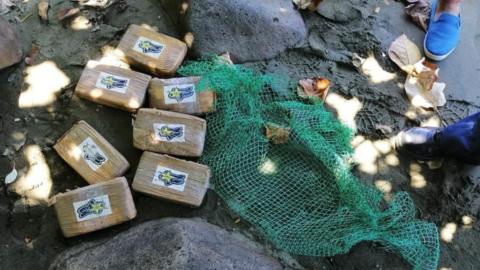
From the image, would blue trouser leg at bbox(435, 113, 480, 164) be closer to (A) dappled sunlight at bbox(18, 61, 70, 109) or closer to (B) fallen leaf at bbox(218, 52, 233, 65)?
(B) fallen leaf at bbox(218, 52, 233, 65)

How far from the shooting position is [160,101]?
2.63 meters

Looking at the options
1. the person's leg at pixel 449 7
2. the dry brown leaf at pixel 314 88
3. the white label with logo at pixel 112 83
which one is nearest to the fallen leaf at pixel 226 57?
the dry brown leaf at pixel 314 88

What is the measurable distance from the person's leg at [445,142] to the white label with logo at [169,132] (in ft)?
3.73

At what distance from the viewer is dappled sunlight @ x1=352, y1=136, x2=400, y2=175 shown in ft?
8.68

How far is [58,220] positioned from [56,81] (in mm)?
814

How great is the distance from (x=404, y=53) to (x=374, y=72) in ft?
0.81

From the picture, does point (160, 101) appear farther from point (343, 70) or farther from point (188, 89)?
point (343, 70)

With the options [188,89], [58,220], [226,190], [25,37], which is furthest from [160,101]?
[25,37]

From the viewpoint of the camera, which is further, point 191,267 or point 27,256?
point 27,256

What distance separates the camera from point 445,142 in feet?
8.45

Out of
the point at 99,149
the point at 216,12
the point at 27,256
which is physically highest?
the point at 216,12

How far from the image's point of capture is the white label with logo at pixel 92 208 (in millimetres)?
2307

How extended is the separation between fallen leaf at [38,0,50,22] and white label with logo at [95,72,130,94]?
64 cm

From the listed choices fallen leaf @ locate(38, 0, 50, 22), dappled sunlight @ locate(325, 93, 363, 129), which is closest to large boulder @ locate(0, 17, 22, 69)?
fallen leaf @ locate(38, 0, 50, 22)
